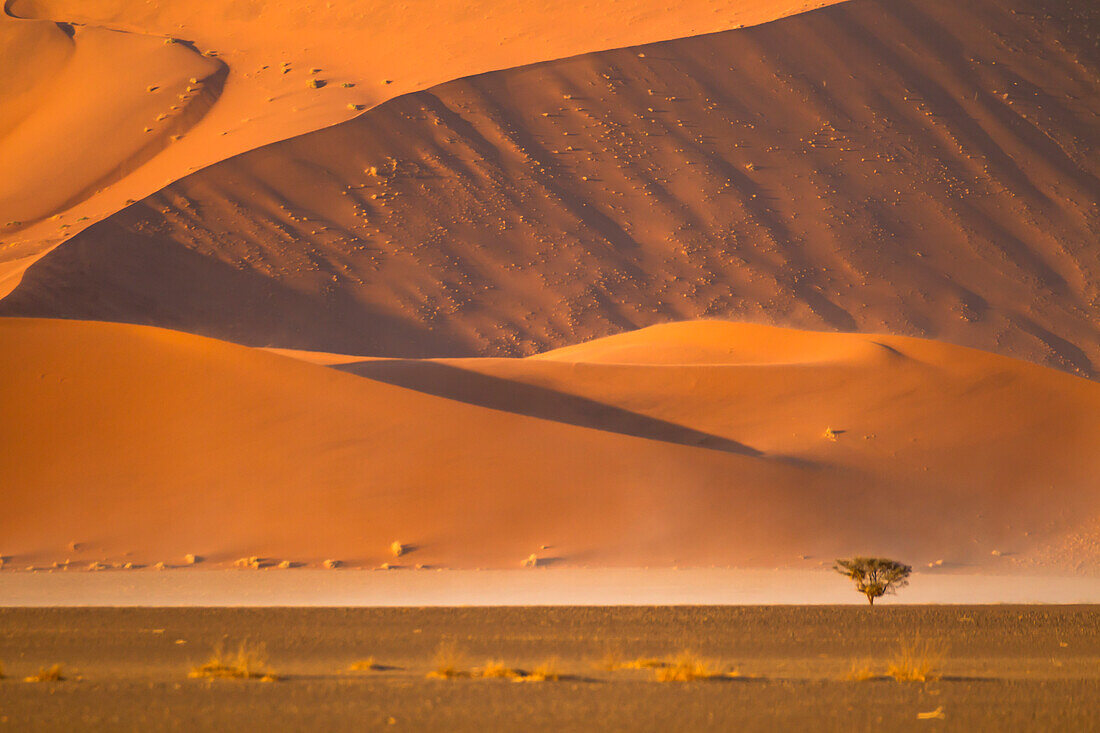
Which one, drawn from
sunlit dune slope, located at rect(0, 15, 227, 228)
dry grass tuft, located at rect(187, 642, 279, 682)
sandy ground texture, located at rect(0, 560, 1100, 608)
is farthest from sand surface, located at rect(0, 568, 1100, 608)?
sunlit dune slope, located at rect(0, 15, 227, 228)

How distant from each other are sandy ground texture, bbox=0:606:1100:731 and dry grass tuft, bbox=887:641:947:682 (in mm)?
102

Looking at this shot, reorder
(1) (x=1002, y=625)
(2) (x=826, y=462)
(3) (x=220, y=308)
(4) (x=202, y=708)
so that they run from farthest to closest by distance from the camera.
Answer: (3) (x=220, y=308)
(2) (x=826, y=462)
(1) (x=1002, y=625)
(4) (x=202, y=708)

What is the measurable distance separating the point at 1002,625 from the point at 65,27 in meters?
65.2

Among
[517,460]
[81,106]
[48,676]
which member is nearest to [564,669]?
[48,676]

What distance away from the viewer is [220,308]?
1770 inches

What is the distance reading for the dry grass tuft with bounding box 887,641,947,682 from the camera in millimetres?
10969

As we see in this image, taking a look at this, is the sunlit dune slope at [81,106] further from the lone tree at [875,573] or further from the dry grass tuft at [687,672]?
the dry grass tuft at [687,672]

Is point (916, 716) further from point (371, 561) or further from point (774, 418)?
point (774, 418)

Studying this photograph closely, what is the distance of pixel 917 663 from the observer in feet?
37.8

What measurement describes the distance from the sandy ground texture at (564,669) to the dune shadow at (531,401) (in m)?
13.0

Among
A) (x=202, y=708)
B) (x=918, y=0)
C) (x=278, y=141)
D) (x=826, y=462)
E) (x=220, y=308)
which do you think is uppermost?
(x=918, y=0)

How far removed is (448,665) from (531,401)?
1824 cm

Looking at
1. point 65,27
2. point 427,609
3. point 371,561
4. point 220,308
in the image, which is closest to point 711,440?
point 371,561

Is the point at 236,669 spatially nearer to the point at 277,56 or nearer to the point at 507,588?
the point at 507,588
